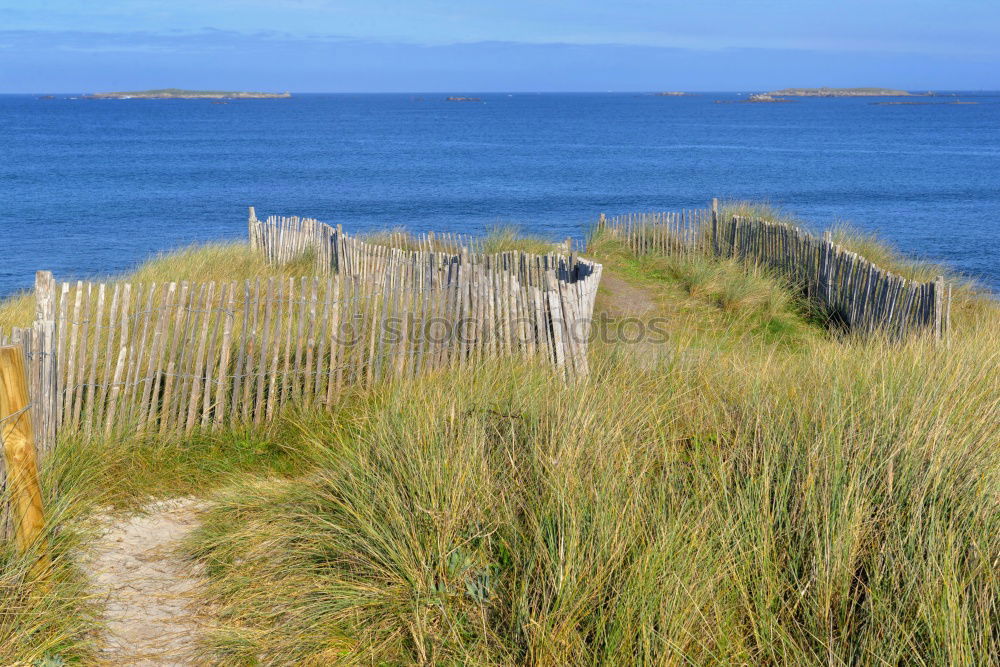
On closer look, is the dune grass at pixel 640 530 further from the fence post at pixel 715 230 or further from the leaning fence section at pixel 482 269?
the fence post at pixel 715 230

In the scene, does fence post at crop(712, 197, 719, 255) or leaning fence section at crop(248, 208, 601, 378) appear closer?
leaning fence section at crop(248, 208, 601, 378)

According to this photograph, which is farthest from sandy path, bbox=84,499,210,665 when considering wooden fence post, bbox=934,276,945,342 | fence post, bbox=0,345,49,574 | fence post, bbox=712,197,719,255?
fence post, bbox=712,197,719,255

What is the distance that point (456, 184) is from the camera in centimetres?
4438

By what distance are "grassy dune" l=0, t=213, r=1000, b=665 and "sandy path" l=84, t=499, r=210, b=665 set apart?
129mm

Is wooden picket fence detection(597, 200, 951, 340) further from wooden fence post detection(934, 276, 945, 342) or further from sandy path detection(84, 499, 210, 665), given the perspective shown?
sandy path detection(84, 499, 210, 665)

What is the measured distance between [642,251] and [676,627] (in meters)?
12.2

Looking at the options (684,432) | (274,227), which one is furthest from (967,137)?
(684,432)

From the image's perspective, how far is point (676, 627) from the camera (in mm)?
3148

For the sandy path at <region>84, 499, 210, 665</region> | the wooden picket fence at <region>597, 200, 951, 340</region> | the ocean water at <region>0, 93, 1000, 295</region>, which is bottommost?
the ocean water at <region>0, 93, 1000, 295</region>

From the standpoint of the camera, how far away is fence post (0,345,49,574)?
3844 millimetres

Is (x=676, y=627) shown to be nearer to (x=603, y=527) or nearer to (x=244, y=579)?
(x=603, y=527)

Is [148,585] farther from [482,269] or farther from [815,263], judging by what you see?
[815,263]

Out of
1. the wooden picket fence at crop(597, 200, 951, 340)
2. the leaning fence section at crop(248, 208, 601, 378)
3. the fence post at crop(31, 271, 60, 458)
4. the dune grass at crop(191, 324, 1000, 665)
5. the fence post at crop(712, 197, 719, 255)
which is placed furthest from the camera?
the fence post at crop(712, 197, 719, 255)

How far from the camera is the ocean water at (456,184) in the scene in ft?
91.1
